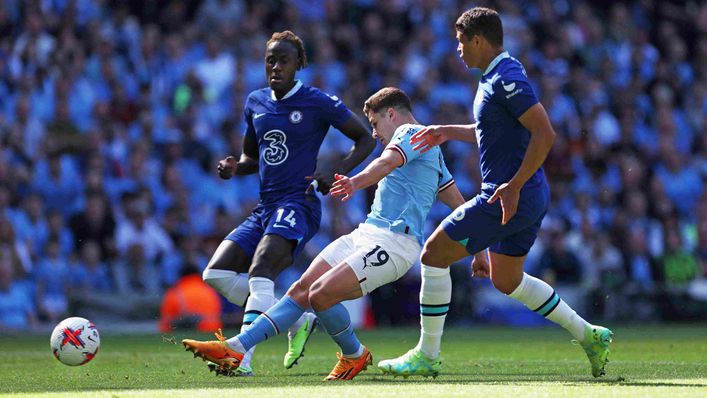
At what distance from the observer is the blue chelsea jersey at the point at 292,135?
9.44 m

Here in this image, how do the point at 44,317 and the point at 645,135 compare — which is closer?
the point at 44,317

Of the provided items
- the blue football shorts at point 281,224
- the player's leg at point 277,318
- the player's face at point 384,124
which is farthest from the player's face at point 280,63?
the player's leg at point 277,318

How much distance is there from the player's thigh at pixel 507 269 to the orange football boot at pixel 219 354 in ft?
5.80

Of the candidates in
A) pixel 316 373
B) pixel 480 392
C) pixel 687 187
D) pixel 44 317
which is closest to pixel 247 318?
pixel 316 373

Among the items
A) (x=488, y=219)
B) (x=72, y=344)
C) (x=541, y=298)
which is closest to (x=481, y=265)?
(x=541, y=298)

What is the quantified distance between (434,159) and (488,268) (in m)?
0.84

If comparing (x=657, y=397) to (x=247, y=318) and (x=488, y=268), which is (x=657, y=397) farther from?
(x=247, y=318)

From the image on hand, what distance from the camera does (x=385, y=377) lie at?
871cm

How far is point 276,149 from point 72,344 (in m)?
2.05

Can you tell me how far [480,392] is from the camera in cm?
712

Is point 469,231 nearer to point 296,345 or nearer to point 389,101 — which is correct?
point 389,101

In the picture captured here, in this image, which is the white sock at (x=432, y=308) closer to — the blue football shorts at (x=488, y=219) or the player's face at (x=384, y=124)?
the blue football shorts at (x=488, y=219)

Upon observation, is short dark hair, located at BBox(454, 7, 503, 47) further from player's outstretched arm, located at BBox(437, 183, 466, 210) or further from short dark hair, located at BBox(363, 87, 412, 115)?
player's outstretched arm, located at BBox(437, 183, 466, 210)

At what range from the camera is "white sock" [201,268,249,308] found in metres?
9.38
